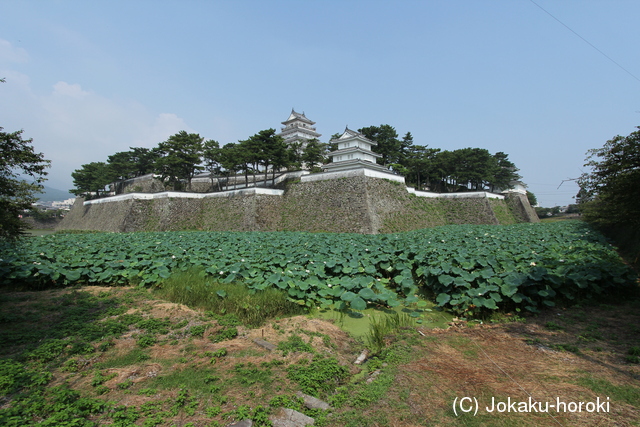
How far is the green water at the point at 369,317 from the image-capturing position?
4.81 m

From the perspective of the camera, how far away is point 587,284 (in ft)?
16.7

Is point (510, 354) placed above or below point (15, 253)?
below

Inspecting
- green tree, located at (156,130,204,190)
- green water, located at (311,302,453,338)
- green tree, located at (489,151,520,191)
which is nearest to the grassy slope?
green water, located at (311,302,453,338)

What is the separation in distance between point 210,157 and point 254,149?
638 cm

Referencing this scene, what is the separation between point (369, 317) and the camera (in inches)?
206

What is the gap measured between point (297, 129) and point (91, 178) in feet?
75.3

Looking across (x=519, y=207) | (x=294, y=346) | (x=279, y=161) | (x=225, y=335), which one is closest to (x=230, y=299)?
(x=225, y=335)

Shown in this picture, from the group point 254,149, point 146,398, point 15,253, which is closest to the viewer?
point 146,398

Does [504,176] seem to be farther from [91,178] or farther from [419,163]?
[91,178]

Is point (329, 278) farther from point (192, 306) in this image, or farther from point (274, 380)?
point (274, 380)

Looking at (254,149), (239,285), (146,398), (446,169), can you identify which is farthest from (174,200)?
(446,169)

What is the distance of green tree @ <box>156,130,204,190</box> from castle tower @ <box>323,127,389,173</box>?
11.7 meters

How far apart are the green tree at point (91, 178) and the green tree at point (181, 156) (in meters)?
→ 9.44

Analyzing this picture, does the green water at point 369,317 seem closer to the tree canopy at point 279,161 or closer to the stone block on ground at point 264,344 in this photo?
the stone block on ground at point 264,344
